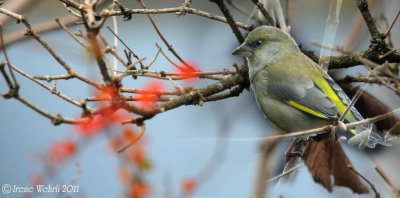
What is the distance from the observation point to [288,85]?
2.62 meters

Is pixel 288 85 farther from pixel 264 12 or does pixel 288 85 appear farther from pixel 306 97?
pixel 264 12

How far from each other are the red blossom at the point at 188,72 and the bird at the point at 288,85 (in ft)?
0.88

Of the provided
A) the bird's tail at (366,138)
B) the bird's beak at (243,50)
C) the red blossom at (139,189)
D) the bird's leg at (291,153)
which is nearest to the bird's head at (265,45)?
the bird's beak at (243,50)

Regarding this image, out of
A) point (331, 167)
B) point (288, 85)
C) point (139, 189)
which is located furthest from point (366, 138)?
point (139, 189)

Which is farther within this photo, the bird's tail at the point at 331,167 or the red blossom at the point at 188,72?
the red blossom at the point at 188,72

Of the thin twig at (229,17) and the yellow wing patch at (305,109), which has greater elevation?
the thin twig at (229,17)

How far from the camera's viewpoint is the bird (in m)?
2.36

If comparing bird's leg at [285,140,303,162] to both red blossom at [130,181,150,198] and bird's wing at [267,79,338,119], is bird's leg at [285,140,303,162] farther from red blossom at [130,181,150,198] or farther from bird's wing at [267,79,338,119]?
red blossom at [130,181,150,198]

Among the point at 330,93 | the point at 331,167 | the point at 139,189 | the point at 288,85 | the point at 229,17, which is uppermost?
the point at 229,17

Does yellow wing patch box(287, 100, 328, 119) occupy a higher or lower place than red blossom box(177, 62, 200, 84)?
lower

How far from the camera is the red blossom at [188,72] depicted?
2.58m

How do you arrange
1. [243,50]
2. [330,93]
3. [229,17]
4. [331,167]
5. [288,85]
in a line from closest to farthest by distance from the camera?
[331,167], [229,17], [330,93], [243,50], [288,85]

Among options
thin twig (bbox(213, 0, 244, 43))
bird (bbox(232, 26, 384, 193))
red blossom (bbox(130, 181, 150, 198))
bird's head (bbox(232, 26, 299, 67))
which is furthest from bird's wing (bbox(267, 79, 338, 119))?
red blossom (bbox(130, 181, 150, 198))

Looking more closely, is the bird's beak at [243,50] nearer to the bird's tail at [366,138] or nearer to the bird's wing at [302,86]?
the bird's wing at [302,86]
